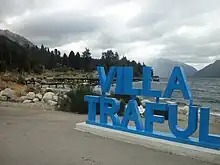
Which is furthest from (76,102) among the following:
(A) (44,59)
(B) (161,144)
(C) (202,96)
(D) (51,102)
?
(A) (44,59)

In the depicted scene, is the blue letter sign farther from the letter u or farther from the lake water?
the lake water

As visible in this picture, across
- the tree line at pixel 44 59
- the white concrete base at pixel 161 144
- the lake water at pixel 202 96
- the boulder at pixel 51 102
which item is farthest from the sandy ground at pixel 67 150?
the tree line at pixel 44 59

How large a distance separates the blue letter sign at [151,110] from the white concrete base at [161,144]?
6.5 inches

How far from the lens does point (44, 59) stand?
366ft

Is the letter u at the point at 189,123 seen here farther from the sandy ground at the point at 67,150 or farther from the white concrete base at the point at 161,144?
the sandy ground at the point at 67,150

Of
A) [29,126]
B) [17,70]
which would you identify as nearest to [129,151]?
[29,126]

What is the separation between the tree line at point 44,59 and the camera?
65062 millimetres

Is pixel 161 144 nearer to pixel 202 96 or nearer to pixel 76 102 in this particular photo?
pixel 76 102

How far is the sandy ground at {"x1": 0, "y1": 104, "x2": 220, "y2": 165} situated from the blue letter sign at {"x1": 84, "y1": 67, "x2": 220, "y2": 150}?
1.80ft

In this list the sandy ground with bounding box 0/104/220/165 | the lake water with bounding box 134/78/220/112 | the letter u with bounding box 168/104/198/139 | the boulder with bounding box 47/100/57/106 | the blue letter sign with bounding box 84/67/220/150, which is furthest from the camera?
the lake water with bounding box 134/78/220/112

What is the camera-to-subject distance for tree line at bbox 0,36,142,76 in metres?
65.1

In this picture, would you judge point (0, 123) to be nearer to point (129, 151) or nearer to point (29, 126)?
point (29, 126)

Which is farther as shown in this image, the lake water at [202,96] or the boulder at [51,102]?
the lake water at [202,96]

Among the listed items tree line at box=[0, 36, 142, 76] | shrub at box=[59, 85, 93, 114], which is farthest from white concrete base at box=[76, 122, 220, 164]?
tree line at box=[0, 36, 142, 76]
